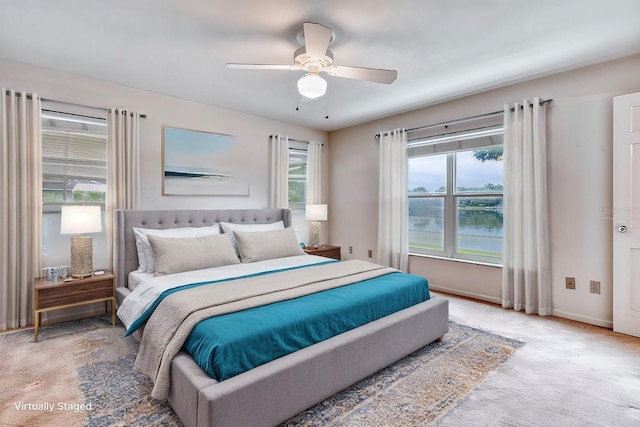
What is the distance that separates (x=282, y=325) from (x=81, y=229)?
7.58 ft

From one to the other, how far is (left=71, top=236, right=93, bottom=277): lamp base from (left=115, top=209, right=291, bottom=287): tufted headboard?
267 millimetres

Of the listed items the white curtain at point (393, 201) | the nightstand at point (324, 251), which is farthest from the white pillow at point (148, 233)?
the white curtain at point (393, 201)

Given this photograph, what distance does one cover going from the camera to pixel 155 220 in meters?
3.59

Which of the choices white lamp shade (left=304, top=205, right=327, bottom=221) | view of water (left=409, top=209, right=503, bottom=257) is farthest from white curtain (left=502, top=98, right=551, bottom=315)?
white lamp shade (left=304, top=205, right=327, bottom=221)

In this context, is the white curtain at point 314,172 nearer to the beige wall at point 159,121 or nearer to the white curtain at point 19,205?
the beige wall at point 159,121

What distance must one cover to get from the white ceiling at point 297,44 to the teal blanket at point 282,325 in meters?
1.94

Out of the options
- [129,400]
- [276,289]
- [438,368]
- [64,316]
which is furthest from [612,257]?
[64,316]

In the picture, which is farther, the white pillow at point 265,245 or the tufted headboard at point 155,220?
the white pillow at point 265,245

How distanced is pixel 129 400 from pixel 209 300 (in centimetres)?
73

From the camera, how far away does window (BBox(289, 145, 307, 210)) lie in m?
5.16

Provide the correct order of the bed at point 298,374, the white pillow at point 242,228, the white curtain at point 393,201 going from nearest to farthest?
the bed at point 298,374, the white pillow at point 242,228, the white curtain at point 393,201

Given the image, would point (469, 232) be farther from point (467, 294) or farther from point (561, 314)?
point (561, 314)

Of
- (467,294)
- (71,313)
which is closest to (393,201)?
(467,294)

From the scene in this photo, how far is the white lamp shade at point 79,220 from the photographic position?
2900mm
